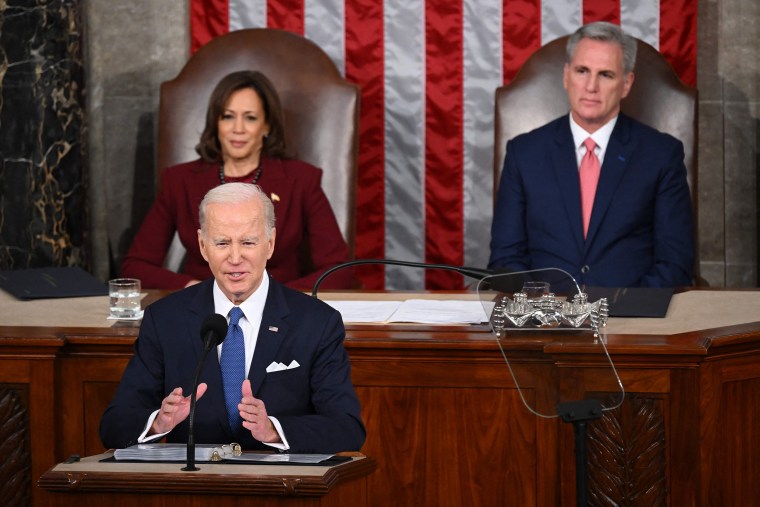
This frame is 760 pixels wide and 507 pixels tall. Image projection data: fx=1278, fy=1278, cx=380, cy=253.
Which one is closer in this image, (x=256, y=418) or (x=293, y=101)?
(x=256, y=418)

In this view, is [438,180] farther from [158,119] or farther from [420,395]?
[420,395]

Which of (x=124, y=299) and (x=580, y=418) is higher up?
(x=124, y=299)

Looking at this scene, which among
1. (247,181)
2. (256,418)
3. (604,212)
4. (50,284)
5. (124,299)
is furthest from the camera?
(247,181)

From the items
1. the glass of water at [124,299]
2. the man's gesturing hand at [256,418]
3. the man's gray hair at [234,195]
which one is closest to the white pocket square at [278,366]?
the man's gesturing hand at [256,418]

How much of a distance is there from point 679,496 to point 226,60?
3029 mm

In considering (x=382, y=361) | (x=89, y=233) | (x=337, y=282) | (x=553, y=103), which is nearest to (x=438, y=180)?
(x=553, y=103)

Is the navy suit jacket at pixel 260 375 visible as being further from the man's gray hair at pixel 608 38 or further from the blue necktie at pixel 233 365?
the man's gray hair at pixel 608 38

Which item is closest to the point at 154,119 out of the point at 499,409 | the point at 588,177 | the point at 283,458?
the point at 588,177

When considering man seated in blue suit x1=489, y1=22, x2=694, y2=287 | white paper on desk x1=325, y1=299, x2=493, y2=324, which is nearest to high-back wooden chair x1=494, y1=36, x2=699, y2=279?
man seated in blue suit x1=489, y1=22, x2=694, y2=287

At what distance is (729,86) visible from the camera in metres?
5.79

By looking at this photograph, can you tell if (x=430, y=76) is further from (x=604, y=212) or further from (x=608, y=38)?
(x=604, y=212)

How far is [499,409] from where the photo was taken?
11.1 feet

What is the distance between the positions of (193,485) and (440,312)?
158 centimetres

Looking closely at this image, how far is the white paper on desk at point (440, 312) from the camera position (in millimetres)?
3654
